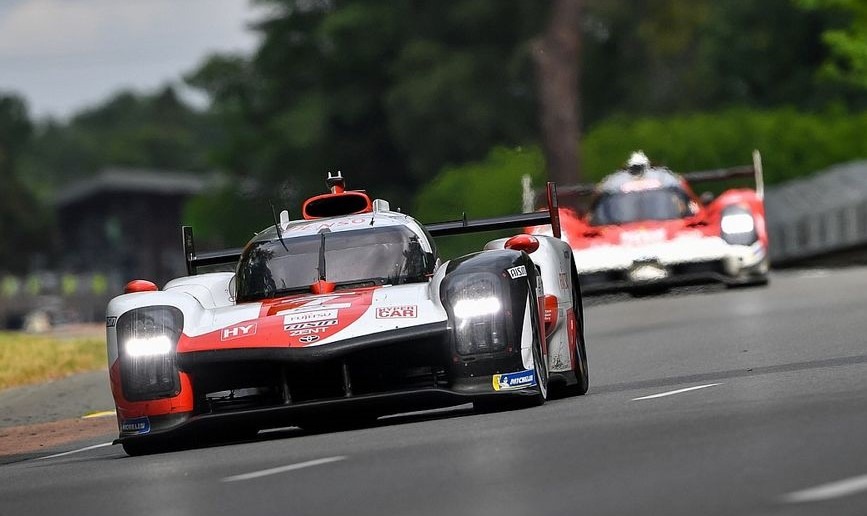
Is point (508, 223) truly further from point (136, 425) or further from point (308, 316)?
point (136, 425)

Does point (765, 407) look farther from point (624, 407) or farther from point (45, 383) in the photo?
point (45, 383)

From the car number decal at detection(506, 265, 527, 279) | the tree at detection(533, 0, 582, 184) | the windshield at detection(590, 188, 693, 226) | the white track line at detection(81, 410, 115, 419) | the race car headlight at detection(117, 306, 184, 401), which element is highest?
the tree at detection(533, 0, 582, 184)

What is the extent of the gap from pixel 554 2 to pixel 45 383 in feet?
81.1

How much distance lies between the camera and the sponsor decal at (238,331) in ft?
36.5

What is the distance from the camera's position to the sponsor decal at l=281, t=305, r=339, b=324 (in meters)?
11.1

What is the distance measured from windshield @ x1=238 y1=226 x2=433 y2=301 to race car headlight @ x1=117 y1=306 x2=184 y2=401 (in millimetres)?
1131

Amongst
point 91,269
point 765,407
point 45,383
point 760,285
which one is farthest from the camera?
point 91,269

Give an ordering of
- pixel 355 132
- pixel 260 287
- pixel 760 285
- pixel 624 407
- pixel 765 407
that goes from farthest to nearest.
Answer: pixel 355 132, pixel 760 285, pixel 260 287, pixel 624 407, pixel 765 407

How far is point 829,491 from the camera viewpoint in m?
6.90

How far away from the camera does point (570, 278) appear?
1324 centimetres

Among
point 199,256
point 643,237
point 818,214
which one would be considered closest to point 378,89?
point 818,214

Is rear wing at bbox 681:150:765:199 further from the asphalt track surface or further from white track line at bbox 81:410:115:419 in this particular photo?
the asphalt track surface

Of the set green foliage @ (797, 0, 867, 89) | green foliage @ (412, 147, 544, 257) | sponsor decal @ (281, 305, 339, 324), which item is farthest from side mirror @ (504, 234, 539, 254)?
green foliage @ (797, 0, 867, 89)

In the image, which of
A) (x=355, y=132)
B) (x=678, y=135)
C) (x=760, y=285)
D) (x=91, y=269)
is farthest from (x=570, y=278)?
(x=91, y=269)
